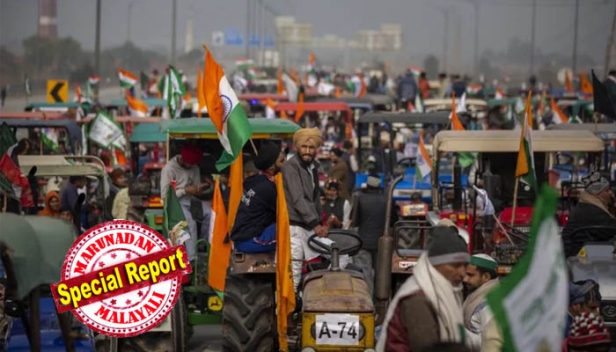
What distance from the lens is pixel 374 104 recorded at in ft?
147

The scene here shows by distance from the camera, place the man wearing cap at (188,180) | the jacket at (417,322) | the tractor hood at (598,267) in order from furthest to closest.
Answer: the man wearing cap at (188,180) < the tractor hood at (598,267) < the jacket at (417,322)

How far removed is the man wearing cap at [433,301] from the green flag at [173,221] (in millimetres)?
5474

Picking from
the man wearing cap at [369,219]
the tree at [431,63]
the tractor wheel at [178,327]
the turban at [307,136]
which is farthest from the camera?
the tree at [431,63]

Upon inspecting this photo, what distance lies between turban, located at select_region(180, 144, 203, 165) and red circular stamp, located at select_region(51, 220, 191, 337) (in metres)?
6.97

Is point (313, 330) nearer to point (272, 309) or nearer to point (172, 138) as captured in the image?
point (272, 309)

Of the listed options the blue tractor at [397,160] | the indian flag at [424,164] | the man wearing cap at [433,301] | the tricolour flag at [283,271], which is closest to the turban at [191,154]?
the tricolour flag at [283,271]

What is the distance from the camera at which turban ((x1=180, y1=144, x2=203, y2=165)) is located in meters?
15.6

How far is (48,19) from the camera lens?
56219mm

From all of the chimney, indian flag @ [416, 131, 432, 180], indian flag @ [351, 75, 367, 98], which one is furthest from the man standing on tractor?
indian flag @ [351, 75, 367, 98]

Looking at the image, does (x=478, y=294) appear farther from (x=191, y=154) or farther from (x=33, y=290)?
(x=191, y=154)

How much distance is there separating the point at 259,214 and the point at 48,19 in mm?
46005

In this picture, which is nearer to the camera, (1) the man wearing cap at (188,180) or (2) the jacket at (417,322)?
(2) the jacket at (417,322)

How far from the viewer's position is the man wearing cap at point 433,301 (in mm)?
7359

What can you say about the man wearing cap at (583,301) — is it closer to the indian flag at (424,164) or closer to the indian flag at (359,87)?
the indian flag at (424,164)
